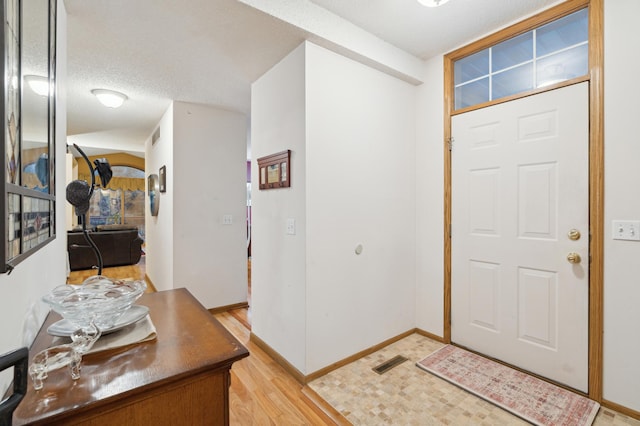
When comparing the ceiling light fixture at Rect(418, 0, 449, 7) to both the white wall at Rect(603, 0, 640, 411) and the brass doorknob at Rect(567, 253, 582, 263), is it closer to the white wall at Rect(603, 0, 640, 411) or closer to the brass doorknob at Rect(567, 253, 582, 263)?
the white wall at Rect(603, 0, 640, 411)

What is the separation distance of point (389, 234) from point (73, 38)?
9.28 feet

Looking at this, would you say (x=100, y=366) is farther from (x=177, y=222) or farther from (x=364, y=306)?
(x=177, y=222)

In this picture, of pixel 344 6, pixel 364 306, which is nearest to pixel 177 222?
pixel 364 306

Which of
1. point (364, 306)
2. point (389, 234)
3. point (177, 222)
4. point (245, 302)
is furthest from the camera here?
point (245, 302)

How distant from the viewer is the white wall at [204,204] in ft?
11.1

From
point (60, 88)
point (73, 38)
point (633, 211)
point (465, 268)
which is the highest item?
point (73, 38)

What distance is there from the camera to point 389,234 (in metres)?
2.64

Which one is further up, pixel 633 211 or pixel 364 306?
pixel 633 211

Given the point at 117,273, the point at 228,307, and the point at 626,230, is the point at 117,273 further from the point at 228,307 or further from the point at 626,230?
the point at 626,230

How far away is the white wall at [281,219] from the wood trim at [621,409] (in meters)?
1.88

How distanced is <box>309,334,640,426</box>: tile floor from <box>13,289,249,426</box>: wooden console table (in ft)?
3.78

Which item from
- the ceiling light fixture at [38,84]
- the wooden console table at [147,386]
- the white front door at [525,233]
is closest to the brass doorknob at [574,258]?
the white front door at [525,233]

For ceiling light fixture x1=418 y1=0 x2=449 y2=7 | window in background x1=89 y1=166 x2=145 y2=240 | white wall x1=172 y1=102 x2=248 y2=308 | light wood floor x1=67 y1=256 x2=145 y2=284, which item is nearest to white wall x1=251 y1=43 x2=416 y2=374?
ceiling light fixture x1=418 y1=0 x2=449 y2=7

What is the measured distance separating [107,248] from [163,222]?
10.6 feet
